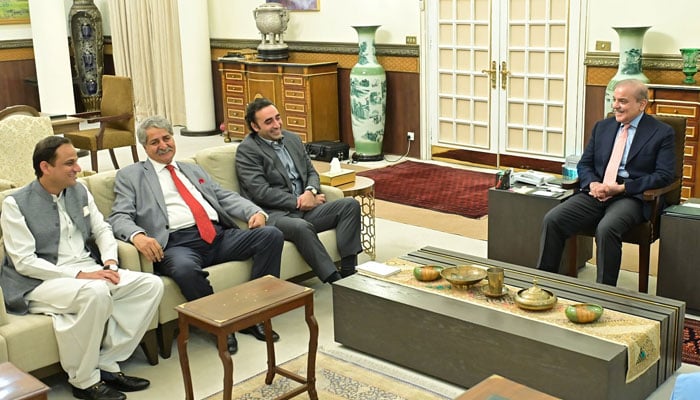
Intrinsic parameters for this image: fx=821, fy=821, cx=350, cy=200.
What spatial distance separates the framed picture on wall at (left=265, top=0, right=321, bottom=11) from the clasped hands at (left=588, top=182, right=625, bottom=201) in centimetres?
534

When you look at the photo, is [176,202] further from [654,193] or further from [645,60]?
[645,60]

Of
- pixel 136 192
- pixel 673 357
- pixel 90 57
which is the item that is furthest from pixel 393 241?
pixel 90 57

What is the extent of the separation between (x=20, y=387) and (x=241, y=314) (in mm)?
827

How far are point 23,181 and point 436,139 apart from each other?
4095 millimetres

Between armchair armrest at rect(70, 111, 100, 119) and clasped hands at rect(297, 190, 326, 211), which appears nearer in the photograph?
clasped hands at rect(297, 190, 326, 211)

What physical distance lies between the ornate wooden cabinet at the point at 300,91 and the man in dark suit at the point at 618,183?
457 cm

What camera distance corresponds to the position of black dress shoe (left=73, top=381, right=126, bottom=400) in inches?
139

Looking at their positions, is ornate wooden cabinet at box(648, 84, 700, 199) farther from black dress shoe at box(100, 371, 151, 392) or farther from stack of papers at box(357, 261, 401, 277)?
black dress shoe at box(100, 371, 151, 392)

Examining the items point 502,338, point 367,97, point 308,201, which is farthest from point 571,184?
point 367,97

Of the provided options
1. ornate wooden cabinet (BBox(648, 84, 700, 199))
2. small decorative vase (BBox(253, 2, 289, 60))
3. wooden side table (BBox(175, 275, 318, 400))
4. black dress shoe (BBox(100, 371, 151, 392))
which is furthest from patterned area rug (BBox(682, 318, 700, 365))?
small decorative vase (BBox(253, 2, 289, 60))

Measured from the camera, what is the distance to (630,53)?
6395mm

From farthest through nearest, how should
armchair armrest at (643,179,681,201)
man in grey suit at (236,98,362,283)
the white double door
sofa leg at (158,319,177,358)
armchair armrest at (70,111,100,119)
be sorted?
armchair armrest at (70,111,100,119), the white double door, man in grey suit at (236,98,362,283), armchair armrest at (643,179,681,201), sofa leg at (158,319,177,358)

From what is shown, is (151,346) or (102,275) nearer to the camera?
(102,275)

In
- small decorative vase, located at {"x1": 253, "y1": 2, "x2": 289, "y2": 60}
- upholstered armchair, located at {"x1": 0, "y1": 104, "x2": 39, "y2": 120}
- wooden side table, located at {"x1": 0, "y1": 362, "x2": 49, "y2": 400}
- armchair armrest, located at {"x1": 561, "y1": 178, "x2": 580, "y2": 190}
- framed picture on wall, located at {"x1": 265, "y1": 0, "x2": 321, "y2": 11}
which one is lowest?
wooden side table, located at {"x1": 0, "y1": 362, "x2": 49, "y2": 400}
